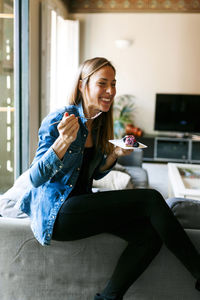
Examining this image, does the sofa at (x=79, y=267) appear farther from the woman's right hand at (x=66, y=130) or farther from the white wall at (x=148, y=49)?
the white wall at (x=148, y=49)

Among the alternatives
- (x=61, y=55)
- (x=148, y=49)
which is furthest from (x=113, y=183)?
(x=148, y=49)

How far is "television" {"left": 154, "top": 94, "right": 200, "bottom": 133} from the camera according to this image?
5840 mm

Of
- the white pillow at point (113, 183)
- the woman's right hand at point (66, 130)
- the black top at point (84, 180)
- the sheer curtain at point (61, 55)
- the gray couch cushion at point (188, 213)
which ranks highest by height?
the sheer curtain at point (61, 55)

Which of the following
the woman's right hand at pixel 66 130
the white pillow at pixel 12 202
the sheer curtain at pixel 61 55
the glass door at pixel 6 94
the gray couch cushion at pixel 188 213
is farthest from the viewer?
the sheer curtain at pixel 61 55

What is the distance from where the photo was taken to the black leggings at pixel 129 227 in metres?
1.29

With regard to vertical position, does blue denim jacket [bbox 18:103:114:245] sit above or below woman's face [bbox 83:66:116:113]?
below

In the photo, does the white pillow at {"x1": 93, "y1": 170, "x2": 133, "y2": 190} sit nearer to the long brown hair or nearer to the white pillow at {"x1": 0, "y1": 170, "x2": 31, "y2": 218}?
the white pillow at {"x1": 0, "y1": 170, "x2": 31, "y2": 218}

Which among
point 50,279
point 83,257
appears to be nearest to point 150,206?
point 83,257

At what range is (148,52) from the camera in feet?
19.4

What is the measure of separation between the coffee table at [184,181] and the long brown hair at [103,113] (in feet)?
4.55

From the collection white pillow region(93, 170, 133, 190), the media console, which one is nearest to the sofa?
white pillow region(93, 170, 133, 190)

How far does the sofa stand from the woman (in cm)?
6

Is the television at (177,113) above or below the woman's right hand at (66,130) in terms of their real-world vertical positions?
below

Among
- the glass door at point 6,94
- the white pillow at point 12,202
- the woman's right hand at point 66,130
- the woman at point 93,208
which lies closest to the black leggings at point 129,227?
the woman at point 93,208
